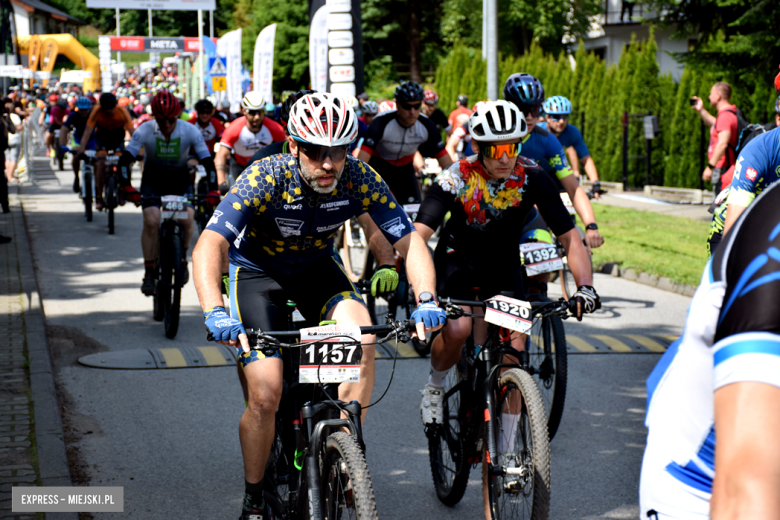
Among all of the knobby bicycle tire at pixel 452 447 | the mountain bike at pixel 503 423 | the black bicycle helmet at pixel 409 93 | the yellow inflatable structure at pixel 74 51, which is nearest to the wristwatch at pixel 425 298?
the mountain bike at pixel 503 423

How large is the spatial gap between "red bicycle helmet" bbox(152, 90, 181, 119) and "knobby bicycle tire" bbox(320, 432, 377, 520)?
6.65 meters

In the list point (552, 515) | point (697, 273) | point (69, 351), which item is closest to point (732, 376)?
point (552, 515)

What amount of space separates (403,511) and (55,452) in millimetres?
1985

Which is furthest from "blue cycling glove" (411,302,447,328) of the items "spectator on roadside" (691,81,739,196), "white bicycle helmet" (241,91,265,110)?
"spectator on roadside" (691,81,739,196)

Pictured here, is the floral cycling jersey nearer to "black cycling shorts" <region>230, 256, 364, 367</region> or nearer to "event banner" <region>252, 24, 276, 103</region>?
"black cycling shorts" <region>230, 256, 364, 367</region>

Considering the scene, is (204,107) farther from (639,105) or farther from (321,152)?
(639,105)

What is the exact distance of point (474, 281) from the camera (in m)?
4.76

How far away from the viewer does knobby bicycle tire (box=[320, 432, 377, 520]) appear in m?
3.03

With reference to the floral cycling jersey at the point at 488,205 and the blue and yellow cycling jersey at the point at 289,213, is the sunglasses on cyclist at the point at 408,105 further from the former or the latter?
the blue and yellow cycling jersey at the point at 289,213

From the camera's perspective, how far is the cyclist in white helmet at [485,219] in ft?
14.9

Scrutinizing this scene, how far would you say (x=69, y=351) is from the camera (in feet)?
25.8

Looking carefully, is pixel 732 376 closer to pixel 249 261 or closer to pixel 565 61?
pixel 249 261

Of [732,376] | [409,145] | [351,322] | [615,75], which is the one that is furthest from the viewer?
[615,75]

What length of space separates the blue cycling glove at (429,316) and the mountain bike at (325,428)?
69mm
